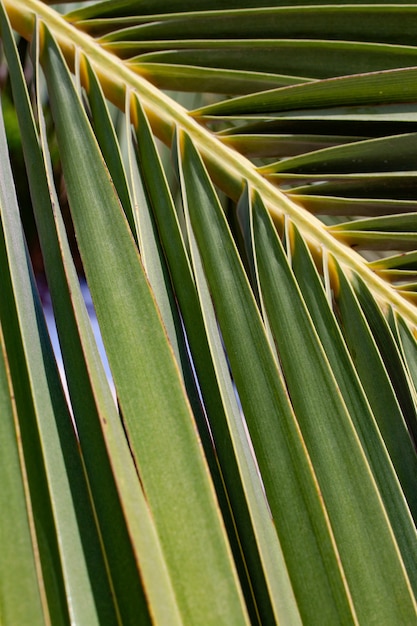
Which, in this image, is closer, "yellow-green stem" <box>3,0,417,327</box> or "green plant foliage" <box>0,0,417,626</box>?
"green plant foliage" <box>0,0,417,626</box>

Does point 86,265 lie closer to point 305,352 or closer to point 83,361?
point 83,361

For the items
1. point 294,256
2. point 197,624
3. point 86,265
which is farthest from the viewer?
point 294,256

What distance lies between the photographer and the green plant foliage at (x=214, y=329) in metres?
0.35

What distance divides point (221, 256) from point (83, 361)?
0.62 feet

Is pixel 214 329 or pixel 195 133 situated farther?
pixel 195 133

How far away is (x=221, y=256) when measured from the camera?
547 mm

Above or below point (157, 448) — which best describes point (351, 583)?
below

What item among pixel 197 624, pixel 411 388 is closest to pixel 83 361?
pixel 197 624

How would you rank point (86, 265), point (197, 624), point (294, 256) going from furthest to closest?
point (294, 256), point (86, 265), point (197, 624)

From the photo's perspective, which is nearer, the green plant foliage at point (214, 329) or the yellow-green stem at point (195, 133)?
the green plant foliage at point (214, 329)

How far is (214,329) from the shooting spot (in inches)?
19.7

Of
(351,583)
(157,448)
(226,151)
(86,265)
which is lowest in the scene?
(351,583)

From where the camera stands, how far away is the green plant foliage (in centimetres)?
35

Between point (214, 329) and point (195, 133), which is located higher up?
point (195, 133)
